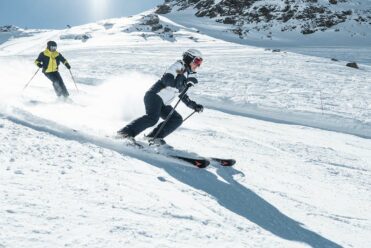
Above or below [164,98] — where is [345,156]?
below

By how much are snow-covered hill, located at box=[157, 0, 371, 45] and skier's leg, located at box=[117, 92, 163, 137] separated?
94.6ft

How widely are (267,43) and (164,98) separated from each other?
2868 cm

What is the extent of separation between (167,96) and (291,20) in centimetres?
3710

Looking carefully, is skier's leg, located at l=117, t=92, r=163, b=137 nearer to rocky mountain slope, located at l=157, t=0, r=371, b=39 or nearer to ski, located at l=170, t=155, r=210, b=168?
ski, located at l=170, t=155, r=210, b=168

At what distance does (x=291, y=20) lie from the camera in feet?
135

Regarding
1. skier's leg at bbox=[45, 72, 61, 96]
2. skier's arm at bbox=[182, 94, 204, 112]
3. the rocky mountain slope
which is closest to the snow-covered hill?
the rocky mountain slope

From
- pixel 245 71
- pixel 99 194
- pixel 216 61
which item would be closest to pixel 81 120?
pixel 99 194

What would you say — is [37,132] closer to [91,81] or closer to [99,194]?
[99,194]

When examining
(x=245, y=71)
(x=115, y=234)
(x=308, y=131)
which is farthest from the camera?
(x=245, y=71)

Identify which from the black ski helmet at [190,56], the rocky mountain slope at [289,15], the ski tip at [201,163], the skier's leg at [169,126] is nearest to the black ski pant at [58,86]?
the skier's leg at [169,126]

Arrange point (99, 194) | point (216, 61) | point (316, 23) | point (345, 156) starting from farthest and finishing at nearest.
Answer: point (316, 23) < point (216, 61) < point (345, 156) < point (99, 194)

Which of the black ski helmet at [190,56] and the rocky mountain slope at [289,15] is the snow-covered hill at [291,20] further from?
the black ski helmet at [190,56]

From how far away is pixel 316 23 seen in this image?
130ft

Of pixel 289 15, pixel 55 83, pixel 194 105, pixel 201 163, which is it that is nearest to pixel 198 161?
pixel 201 163
